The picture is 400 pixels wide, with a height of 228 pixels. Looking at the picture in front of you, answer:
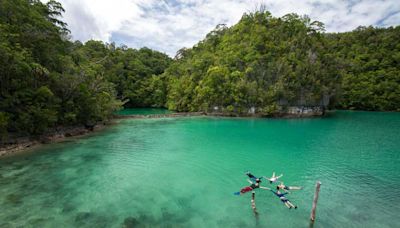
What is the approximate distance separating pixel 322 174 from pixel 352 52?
73.4 metres

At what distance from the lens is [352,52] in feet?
218

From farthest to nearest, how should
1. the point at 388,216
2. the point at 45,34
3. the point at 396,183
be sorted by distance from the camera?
1. the point at 45,34
2. the point at 396,183
3. the point at 388,216

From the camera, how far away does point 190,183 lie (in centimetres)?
1056

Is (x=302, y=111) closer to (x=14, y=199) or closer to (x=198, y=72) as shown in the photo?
(x=198, y=72)

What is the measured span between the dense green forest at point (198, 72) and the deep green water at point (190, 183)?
4.58m

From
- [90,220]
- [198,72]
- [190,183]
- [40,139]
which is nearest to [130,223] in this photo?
[90,220]

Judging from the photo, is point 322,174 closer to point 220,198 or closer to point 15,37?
point 220,198

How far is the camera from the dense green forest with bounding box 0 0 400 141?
1527cm

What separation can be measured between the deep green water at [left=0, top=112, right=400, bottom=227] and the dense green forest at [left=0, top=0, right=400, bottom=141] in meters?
4.58

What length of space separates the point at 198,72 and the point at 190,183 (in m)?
42.3

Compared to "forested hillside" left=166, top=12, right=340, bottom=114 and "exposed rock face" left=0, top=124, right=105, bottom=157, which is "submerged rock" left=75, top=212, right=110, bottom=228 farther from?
"forested hillside" left=166, top=12, right=340, bottom=114

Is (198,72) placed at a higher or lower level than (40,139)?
higher

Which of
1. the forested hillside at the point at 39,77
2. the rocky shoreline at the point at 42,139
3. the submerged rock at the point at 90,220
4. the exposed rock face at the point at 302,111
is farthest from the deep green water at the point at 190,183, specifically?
the exposed rock face at the point at 302,111

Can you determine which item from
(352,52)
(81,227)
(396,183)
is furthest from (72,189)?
(352,52)
